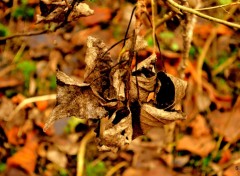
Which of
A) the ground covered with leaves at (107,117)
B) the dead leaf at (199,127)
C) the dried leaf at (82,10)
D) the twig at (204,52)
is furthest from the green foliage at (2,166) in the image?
the dried leaf at (82,10)

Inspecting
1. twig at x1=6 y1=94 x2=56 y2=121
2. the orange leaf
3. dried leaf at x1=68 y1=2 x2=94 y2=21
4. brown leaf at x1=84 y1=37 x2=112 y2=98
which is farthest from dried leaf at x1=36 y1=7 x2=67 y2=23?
the orange leaf

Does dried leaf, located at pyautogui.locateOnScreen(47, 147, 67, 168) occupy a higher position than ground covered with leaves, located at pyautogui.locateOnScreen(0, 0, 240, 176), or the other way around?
ground covered with leaves, located at pyautogui.locateOnScreen(0, 0, 240, 176)

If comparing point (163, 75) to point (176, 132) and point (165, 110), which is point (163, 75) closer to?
point (165, 110)

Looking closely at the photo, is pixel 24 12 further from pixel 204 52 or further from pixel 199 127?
pixel 199 127

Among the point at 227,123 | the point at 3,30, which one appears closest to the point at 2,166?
the point at 3,30

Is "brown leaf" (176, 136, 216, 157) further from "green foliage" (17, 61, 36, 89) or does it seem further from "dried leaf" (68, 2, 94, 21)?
"dried leaf" (68, 2, 94, 21)

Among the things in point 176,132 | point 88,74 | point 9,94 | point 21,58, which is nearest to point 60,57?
point 21,58
